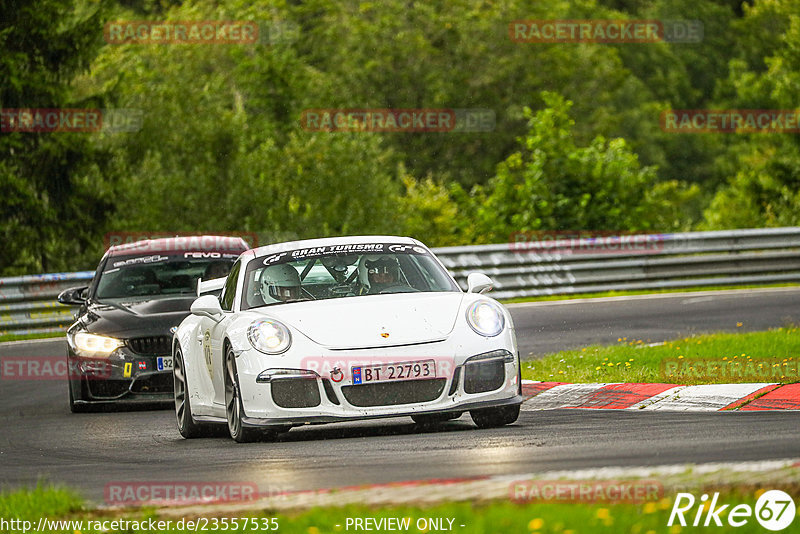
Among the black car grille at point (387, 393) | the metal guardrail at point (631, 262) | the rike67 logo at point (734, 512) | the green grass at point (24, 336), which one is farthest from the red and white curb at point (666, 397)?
the metal guardrail at point (631, 262)

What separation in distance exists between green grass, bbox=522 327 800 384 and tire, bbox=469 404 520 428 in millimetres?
2188

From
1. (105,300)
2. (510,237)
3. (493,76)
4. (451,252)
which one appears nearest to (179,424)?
(105,300)

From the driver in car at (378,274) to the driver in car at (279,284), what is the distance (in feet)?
1.50

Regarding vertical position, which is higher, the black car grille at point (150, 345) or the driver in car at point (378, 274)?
the driver in car at point (378, 274)

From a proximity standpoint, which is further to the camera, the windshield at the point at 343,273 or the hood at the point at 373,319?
the windshield at the point at 343,273

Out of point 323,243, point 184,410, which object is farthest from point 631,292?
point 184,410

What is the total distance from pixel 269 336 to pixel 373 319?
66 cm

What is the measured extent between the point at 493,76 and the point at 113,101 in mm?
31210

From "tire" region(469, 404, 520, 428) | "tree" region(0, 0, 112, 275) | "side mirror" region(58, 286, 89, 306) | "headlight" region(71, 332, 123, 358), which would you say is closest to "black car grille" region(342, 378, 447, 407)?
"tire" region(469, 404, 520, 428)

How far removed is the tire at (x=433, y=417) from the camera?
31.1 ft

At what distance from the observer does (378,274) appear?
10539 mm

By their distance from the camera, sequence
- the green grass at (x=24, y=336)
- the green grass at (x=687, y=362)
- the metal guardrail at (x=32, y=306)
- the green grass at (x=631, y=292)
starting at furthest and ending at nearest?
the green grass at (x=631, y=292) < the metal guardrail at (x=32, y=306) < the green grass at (x=24, y=336) < the green grass at (x=687, y=362)

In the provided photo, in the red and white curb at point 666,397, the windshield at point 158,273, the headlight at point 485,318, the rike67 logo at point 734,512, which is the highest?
the rike67 logo at point 734,512

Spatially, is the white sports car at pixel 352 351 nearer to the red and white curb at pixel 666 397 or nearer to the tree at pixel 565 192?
the red and white curb at pixel 666 397
